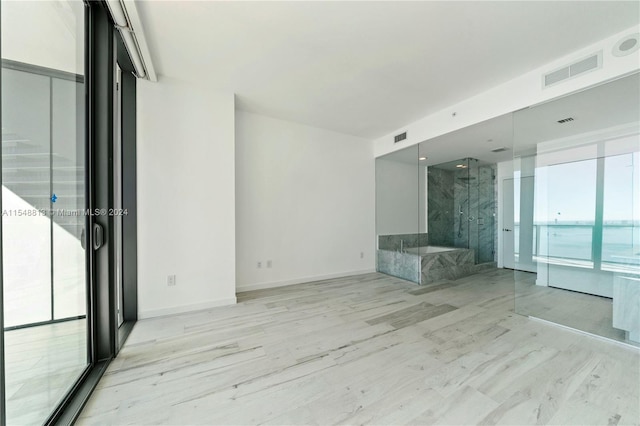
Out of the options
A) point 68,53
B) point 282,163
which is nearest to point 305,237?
point 282,163

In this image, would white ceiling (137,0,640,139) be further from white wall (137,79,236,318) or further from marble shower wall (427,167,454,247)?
marble shower wall (427,167,454,247)

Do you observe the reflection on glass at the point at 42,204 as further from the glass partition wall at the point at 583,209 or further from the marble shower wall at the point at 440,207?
the marble shower wall at the point at 440,207

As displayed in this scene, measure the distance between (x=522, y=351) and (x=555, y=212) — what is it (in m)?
2.34

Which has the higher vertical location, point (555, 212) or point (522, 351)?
point (555, 212)

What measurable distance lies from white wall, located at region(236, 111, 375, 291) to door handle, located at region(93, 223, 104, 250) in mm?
1899

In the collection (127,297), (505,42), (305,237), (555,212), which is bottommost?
(127,297)

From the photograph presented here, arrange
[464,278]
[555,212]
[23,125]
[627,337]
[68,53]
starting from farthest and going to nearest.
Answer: [464,278], [555,212], [627,337], [68,53], [23,125]

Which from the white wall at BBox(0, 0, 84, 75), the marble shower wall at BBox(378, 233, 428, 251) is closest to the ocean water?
the marble shower wall at BBox(378, 233, 428, 251)

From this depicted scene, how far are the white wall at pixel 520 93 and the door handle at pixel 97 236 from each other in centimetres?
413

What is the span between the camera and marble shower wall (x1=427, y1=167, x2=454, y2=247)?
534 centimetres

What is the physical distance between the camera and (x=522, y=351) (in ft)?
6.73

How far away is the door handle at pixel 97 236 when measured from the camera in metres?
1.74

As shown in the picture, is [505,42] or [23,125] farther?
[505,42]

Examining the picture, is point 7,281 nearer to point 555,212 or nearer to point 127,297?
point 127,297
